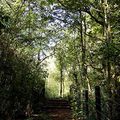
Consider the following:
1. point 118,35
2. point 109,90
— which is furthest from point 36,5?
point 109,90

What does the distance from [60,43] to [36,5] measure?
1014 centimetres

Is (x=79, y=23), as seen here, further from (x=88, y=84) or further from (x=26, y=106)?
(x=26, y=106)

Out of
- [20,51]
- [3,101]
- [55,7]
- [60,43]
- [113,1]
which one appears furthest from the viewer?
[60,43]

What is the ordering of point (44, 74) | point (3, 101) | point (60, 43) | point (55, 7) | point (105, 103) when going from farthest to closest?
point (60, 43) → point (44, 74) → point (55, 7) → point (3, 101) → point (105, 103)

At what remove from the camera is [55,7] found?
10.9 meters

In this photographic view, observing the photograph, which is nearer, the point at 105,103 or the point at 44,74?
the point at 105,103

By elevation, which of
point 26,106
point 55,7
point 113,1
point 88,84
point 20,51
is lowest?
point 26,106

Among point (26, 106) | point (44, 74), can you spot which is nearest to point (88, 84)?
point (44, 74)

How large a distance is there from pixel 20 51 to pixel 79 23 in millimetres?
3560

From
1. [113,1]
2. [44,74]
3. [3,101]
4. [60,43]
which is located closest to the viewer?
[3,101]

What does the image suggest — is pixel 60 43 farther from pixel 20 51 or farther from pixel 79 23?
pixel 20 51

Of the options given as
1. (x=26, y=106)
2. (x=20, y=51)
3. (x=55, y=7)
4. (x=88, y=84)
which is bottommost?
(x=26, y=106)

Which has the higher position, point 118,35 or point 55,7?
point 55,7

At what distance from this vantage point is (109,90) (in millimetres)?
6398
